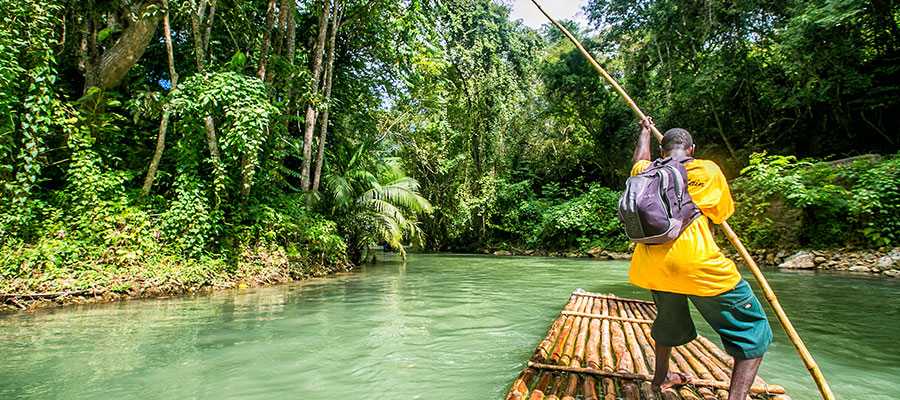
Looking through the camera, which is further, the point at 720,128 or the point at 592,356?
the point at 720,128

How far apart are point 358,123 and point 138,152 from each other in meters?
7.10

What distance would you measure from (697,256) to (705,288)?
159 millimetres

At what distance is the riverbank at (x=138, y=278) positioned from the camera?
5.28 m

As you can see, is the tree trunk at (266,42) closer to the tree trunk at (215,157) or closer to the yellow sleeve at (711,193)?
the tree trunk at (215,157)

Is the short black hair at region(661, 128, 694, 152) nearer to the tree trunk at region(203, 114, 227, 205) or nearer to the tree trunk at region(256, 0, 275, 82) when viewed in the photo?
the tree trunk at region(203, 114, 227, 205)

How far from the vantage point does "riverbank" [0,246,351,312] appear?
5.28m

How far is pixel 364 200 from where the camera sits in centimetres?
1177

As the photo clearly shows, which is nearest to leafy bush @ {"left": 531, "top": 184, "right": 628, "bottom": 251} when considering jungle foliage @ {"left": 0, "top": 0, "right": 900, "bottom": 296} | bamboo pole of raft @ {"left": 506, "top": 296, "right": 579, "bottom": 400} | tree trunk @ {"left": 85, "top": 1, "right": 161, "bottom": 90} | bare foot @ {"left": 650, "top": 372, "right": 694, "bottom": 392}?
jungle foliage @ {"left": 0, "top": 0, "right": 900, "bottom": 296}

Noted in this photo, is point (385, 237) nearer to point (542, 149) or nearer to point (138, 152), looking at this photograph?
point (138, 152)

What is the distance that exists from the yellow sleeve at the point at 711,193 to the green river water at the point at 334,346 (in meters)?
1.52

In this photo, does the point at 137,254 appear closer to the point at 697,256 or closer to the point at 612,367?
the point at 612,367

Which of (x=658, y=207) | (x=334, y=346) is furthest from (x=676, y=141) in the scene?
(x=334, y=346)

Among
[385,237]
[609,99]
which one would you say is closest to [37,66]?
[385,237]

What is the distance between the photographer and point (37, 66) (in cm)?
566
